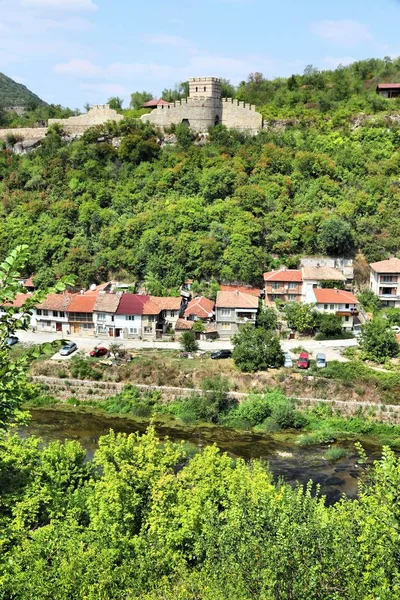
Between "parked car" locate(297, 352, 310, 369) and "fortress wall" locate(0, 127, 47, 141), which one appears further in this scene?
"fortress wall" locate(0, 127, 47, 141)

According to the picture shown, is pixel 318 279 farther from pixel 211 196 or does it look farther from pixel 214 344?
pixel 211 196

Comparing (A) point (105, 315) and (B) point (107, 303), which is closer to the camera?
(A) point (105, 315)

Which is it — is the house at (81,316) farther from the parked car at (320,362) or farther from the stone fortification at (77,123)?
the stone fortification at (77,123)

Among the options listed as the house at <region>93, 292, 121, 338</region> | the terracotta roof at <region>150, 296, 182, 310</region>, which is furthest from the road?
the terracotta roof at <region>150, 296, 182, 310</region>

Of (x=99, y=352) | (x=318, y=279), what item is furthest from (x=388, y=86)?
(x=99, y=352)

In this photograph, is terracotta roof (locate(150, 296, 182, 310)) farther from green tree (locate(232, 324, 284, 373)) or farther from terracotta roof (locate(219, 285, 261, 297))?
green tree (locate(232, 324, 284, 373))

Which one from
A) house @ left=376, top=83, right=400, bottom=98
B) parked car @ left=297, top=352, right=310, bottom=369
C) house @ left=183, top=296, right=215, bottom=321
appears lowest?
parked car @ left=297, top=352, right=310, bottom=369
